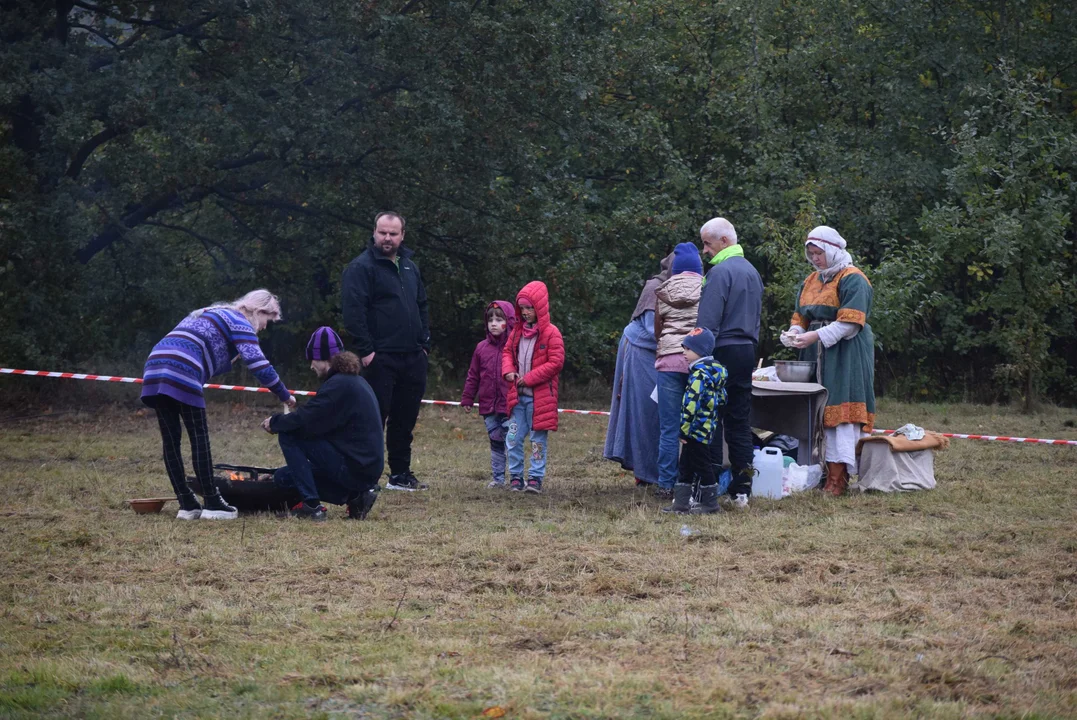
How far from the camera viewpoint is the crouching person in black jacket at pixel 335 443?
793 centimetres

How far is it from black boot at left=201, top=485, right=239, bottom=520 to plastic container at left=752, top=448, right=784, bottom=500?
363cm

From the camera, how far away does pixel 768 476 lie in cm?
902

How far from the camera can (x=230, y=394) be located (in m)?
18.8

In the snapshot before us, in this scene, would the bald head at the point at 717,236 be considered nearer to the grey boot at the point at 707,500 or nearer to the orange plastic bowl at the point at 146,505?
the grey boot at the point at 707,500

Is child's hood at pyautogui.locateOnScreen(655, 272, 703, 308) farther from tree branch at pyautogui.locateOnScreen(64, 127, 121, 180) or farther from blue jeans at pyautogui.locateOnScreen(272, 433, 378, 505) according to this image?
tree branch at pyautogui.locateOnScreen(64, 127, 121, 180)

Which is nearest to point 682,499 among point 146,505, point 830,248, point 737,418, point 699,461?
point 699,461

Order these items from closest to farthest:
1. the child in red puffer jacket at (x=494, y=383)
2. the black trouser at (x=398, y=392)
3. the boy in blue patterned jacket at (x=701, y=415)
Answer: the boy in blue patterned jacket at (x=701, y=415), the black trouser at (x=398, y=392), the child in red puffer jacket at (x=494, y=383)

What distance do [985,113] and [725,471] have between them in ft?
50.2

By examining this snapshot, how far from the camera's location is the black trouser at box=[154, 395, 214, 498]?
788 centimetres

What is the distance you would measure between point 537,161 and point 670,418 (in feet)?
36.8

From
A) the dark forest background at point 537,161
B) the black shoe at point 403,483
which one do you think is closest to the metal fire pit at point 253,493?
the black shoe at point 403,483

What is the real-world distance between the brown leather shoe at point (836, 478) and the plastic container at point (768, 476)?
1.30 feet

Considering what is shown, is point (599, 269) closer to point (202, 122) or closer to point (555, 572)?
point (202, 122)

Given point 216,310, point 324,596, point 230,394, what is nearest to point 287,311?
point 230,394
